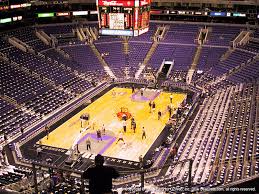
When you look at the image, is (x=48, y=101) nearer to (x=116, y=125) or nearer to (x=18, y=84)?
(x=18, y=84)

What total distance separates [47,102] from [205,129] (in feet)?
55.6

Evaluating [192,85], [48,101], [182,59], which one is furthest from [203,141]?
[182,59]

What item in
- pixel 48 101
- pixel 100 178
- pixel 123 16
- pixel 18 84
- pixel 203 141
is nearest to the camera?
pixel 100 178

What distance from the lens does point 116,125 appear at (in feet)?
102

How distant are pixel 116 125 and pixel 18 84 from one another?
13.1m

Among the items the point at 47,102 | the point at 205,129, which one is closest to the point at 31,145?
the point at 47,102

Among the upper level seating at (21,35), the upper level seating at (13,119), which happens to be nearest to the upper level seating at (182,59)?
the upper level seating at (21,35)

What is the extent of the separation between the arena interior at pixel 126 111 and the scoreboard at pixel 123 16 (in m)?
0.10

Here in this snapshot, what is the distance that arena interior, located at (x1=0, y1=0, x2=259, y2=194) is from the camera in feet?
65.8

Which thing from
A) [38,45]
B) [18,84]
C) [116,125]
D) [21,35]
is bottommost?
[116,125]

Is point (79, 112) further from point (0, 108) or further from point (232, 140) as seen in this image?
point (232, 140)

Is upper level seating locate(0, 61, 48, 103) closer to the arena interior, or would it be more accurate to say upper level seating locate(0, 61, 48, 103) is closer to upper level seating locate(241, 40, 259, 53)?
the arena interior

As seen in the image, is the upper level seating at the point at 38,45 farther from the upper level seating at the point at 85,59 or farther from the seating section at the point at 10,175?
the seating section at the point at 10,175

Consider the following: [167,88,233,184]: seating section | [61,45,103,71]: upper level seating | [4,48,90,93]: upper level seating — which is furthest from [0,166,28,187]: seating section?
[61,45,103,71]: upper level seating
